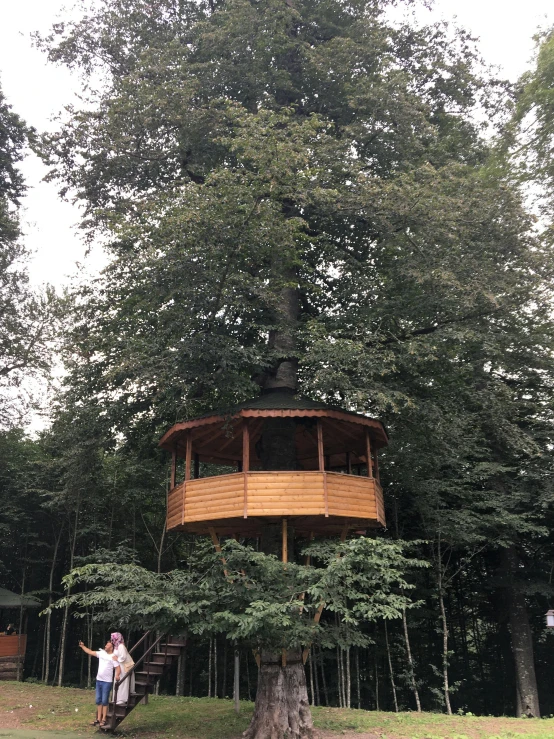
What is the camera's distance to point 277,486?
35.9 ft

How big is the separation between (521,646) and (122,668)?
11.2 m

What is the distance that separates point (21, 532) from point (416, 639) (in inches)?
551

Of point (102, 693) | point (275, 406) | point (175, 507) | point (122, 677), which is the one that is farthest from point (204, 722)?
point (275, 406)

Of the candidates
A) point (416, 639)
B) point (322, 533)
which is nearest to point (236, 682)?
point (322, 533)

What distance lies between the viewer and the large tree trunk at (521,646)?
1612 cm

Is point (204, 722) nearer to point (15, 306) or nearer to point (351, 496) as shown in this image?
point (351, 496)

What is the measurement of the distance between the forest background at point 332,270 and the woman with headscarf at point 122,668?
163 cm

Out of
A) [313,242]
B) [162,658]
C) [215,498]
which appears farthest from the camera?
[313,242]

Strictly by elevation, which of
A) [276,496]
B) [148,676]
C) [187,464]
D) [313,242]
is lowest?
[148,676]

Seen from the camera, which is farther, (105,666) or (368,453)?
(368,453)

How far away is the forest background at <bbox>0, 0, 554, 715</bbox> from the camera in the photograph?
1186 centimetres

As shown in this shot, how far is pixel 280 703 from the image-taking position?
11.0 meters

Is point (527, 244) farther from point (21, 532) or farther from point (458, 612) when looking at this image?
point (21, 532)

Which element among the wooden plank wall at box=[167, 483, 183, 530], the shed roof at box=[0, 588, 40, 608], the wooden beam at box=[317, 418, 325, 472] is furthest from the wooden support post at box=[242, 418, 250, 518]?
the shed roof at box=[0, 588, 40, 608]
